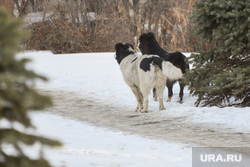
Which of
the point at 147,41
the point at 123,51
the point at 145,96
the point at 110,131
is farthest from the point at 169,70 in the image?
the point at 147,41

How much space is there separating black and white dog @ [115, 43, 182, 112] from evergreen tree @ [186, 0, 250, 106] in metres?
0.68

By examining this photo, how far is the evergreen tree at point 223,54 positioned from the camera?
8.61 metres

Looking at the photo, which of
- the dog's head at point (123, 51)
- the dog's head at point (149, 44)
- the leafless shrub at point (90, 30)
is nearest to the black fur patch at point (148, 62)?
the dog's head at point (123, 51)

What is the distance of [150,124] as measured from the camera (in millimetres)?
8141

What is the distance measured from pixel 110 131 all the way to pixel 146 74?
2.43 meters

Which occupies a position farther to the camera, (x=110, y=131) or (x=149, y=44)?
(x=149, y=44)

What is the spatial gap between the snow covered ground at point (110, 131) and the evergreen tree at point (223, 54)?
1.76 ft

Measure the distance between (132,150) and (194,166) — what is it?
877 millimetres

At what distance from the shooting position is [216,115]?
826 cm

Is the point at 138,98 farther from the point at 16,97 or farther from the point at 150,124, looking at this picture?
the point at 16,97

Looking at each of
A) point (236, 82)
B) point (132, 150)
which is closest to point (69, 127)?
point (132, 150)

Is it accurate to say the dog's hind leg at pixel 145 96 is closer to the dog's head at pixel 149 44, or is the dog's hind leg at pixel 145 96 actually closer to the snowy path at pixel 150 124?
the snowy path at pixel 150 124

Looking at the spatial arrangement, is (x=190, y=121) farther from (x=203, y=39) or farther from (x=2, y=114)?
(x=2, y=114)

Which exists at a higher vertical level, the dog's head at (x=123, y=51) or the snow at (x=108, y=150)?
the dog's head at (x=123, y=51)
